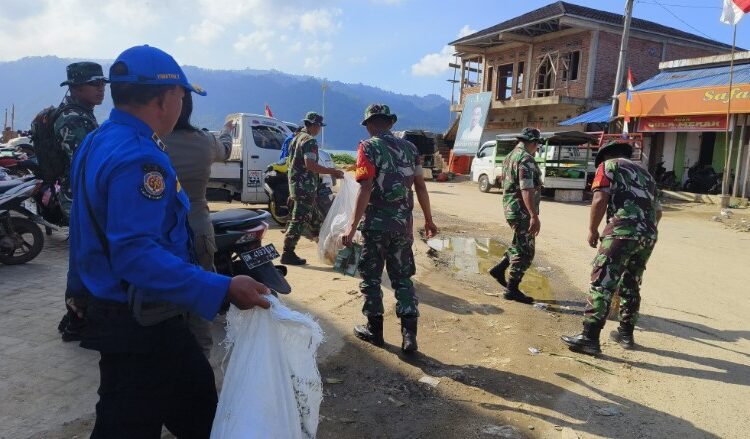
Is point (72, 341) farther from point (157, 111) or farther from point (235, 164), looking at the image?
point (235, 164)

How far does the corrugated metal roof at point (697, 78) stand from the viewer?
16.2 metres

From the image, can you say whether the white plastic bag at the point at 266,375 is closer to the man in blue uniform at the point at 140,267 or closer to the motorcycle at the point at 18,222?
the man in blue uniform at the point at 140,267

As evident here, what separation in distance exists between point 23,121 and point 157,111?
174479 mm

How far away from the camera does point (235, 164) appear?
31.9 feet

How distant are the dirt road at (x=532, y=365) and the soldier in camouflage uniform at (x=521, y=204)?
0.35 m

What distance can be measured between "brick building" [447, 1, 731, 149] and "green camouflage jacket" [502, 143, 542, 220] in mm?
19184

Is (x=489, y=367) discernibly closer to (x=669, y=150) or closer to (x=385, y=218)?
(x=385, y=218)

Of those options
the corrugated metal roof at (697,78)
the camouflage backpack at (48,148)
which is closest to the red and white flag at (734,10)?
the corrugated metal roof at (697,78)

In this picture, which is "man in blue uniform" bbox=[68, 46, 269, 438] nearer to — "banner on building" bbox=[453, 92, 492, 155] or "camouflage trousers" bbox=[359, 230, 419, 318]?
"camouflage trousers" bbox=[359, 230, 419, 318]

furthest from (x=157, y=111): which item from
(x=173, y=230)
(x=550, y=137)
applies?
(x=550, y=137)

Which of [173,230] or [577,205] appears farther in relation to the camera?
[577,205]

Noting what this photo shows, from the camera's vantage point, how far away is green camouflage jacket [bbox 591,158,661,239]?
4.08 m

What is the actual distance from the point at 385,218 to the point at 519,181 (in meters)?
2.12

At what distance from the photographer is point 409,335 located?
12.8ft
